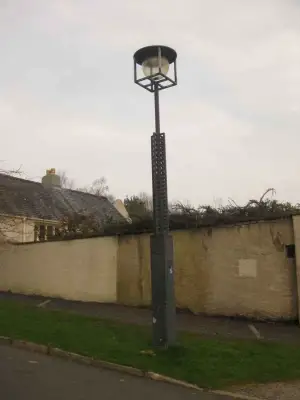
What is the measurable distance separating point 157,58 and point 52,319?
7.06 metres

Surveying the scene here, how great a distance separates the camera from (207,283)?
43.9ft

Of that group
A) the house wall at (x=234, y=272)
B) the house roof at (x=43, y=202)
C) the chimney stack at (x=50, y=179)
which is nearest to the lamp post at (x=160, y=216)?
the house wall at (x=234, y=272)

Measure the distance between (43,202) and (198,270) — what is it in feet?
53.6

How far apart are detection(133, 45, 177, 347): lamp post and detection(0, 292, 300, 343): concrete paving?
229cm

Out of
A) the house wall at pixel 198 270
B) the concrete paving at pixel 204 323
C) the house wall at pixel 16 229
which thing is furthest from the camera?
the house wall at pixel 16 229

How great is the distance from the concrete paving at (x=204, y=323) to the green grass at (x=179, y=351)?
89 centimetres

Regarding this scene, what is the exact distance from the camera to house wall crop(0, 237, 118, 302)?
15.9 m

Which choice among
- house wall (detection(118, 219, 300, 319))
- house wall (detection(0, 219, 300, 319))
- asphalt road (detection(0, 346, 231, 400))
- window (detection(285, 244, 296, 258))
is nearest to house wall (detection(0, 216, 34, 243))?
house wall (detection(0, 219, 300, 319))

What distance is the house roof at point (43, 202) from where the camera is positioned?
76.3 ft

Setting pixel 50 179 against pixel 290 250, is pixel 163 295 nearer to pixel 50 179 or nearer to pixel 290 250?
pixel 290 250

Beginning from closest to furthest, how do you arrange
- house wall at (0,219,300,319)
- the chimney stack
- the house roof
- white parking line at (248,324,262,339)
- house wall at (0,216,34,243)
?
white parking line at (248,324,262,339) < house wall at (0,219,300,319) < house wall at (0,216,34,243) < the house roof < the chimney stack

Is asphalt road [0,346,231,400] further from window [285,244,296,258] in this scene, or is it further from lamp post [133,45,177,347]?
window [285,244,296,258]

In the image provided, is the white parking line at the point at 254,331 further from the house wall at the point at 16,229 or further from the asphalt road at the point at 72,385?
the house wall at the point at 16,229

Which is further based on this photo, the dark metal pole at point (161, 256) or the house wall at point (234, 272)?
the house wall at point (234, 272)
